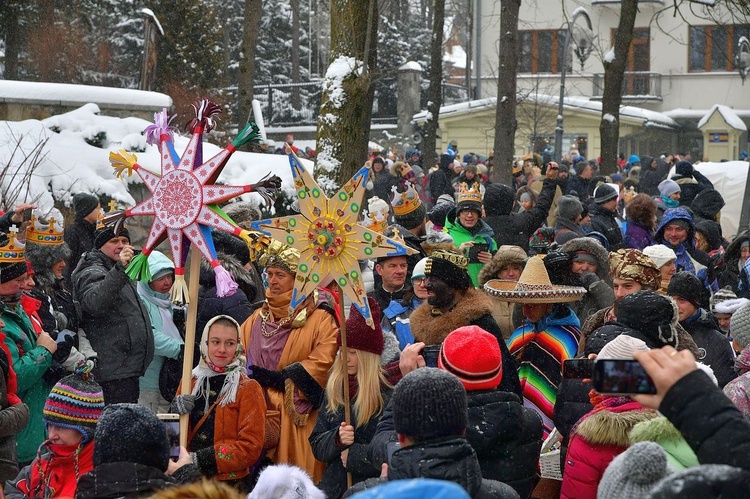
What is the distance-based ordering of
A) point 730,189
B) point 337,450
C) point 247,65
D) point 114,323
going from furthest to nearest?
point 247,65, point 730,189, point 114,323, point 337,450

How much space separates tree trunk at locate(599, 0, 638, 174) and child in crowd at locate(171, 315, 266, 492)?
41.6 ft

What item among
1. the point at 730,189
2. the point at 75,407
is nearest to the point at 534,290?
the point at 75,407

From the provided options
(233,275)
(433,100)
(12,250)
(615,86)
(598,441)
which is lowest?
(598,441)

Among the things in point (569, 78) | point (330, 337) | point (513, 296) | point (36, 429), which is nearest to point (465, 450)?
point (330, 337)

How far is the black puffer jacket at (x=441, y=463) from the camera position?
10.7ft

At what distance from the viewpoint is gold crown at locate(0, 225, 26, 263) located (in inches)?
237

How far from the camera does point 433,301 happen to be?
537 centimetres

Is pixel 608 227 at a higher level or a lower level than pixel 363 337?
Answer: lower

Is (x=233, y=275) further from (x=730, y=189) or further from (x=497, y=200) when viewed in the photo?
(x=730, y=189)

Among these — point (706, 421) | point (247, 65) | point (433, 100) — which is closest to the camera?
point (706, 421)

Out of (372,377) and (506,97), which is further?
(506,97)

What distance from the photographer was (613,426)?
13.1ft

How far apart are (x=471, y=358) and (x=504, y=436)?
384 mm

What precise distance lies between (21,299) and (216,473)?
6.40ft
